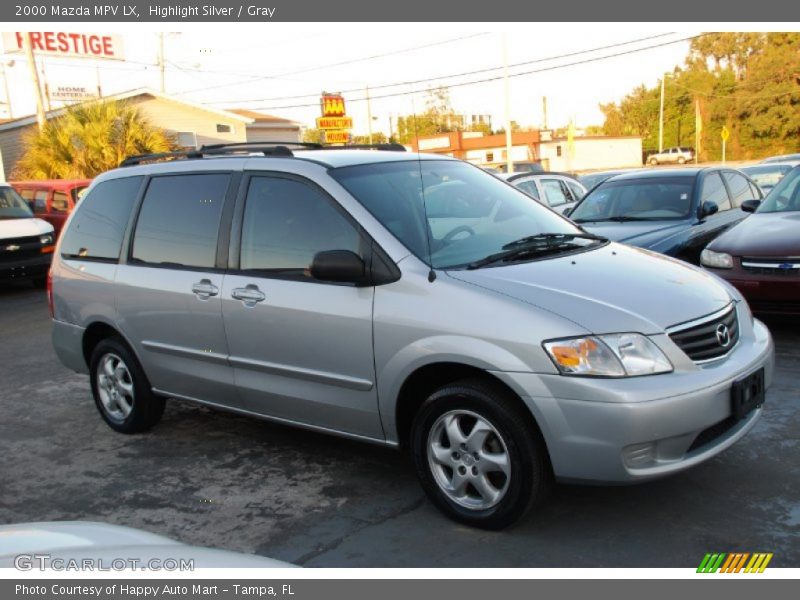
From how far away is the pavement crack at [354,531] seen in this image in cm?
355

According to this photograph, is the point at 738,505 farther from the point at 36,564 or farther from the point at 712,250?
the point at 712,250

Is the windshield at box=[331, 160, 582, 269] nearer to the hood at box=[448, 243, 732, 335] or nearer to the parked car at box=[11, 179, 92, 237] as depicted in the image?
the hood at box=[448, 243, 732, 335]

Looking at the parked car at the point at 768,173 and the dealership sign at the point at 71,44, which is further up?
the dealership sign at the point at 71,44

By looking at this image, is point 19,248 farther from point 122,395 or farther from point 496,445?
point 496,445

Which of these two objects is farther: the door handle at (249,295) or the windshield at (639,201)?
the windshield at (639,201)

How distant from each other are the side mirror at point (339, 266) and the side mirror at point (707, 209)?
548 centimetres

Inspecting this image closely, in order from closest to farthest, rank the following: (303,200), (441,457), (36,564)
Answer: (36,564)
(441,457)
(303,200)

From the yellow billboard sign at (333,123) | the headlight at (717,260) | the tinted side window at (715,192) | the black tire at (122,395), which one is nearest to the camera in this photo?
the black tire at (122,395)

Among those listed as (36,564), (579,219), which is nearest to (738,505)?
(36,564)

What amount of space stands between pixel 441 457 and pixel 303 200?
64.3 inches

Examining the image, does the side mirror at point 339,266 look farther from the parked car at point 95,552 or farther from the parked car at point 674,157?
the parked car at point 674,157

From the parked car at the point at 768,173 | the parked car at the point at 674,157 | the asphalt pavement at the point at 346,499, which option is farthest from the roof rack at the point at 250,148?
the parked car at the point at 674,157

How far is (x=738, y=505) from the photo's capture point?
3.74 m

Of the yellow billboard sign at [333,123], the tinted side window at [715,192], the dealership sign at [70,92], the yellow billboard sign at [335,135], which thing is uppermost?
the dealership sign at [70,92]
